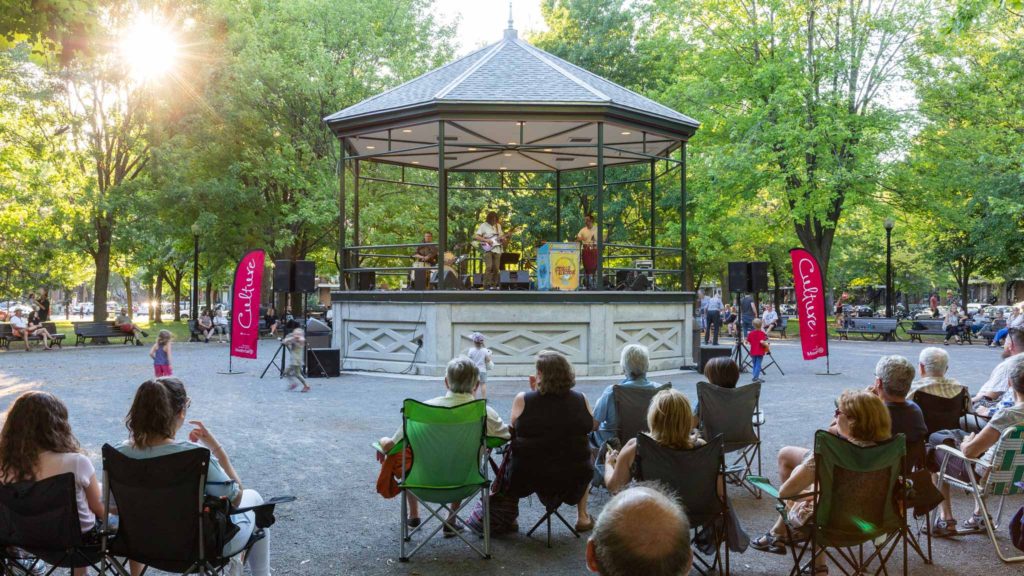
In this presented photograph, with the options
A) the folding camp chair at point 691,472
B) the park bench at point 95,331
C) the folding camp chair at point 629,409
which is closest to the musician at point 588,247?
the folding camp chair at point 629,409

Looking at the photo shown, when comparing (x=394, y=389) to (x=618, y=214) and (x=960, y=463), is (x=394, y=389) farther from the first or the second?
(x=618, y=214)

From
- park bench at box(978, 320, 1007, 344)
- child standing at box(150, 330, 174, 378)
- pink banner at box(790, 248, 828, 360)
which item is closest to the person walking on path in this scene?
pink banner at box(790, 248, 828, 360)

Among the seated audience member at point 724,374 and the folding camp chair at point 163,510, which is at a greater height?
the seated audience member at point 724,374

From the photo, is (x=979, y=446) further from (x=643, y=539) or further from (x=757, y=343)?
(x=757, y=343)

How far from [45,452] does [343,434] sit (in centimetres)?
531

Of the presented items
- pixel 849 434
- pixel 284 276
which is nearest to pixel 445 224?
pixel 284 276

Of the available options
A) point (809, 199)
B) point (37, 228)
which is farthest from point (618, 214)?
point (37, 228)

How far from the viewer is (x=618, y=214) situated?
31859mm

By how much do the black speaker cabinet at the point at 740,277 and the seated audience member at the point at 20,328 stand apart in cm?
1958

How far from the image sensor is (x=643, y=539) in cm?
192

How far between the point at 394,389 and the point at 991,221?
25709mm

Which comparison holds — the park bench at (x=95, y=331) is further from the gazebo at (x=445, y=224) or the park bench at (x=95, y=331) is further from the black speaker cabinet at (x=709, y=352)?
the black speaker cabinet at (x=709, y=352)

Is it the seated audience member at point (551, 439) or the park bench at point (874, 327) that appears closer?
the seated audience member at point (551, 439)

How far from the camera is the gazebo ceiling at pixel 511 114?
14492 mm
